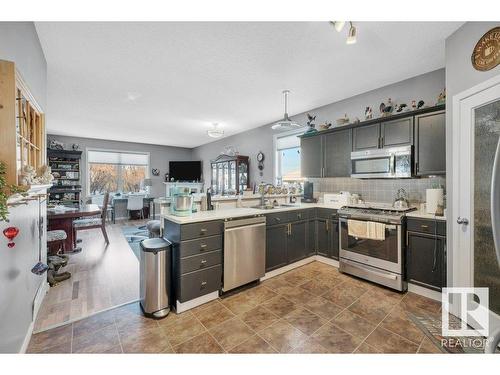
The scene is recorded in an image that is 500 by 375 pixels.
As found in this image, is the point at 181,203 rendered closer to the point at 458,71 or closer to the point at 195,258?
the point at 195,258

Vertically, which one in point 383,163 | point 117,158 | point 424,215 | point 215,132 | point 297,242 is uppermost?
point 215,132

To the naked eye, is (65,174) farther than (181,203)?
Yes

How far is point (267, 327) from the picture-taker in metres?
1.91

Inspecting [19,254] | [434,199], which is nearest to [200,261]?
[19,254]

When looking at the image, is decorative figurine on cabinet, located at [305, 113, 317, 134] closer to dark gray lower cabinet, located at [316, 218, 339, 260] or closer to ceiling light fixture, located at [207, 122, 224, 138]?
dark gray lower cabinet, located at [316, 218, 339, 260]

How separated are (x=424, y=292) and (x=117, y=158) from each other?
8383 millimetres

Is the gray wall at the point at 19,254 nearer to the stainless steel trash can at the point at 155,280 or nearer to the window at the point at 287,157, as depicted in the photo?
the stainless steel trash can at the point at 155,280

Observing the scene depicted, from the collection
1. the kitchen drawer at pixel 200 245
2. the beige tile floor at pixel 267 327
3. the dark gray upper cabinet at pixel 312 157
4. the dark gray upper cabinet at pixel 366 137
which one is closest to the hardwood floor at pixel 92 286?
the beige tile floor at pixel 267 327

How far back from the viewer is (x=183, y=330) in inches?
73.5

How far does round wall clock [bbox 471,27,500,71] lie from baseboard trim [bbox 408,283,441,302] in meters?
2.17

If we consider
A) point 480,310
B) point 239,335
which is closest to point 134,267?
point 239,335

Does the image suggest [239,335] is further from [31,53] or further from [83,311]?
[31,53]

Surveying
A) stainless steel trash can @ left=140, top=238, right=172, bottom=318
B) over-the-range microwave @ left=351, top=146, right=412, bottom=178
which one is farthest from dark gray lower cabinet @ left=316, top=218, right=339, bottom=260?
stainless steel trash can @ left=140, top=238, right=172, bottom=318

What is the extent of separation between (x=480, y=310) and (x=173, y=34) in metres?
3.63
